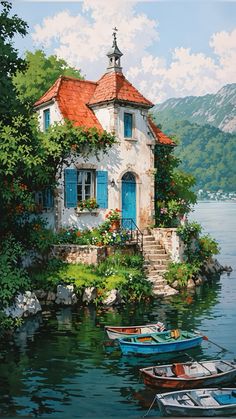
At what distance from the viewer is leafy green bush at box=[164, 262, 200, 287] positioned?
2189 centimetres

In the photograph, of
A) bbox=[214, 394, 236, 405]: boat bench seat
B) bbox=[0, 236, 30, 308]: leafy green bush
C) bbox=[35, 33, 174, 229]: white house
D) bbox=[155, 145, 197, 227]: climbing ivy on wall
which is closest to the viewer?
bbox=[214, 394, 236, 405]: boat bench seat

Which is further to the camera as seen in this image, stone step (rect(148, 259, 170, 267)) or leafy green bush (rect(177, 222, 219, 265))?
leafy green bush (rect(177, 222, 219, 265))

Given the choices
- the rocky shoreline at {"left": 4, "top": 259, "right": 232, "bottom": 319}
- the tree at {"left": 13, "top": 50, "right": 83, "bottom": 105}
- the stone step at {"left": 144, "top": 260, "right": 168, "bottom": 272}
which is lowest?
the rocky shoreline at {"left": 4, "top": 259, "right": 232, "bottom": 319}

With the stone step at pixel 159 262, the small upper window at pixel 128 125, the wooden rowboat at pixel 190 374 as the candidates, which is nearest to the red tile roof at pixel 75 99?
the small upper window at pixel 128 125

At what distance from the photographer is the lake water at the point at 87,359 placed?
989 centimetres

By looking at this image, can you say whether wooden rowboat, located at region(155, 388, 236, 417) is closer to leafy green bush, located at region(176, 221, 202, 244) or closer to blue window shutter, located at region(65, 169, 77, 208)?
blue window shutter, located at region(65, 169, 77, 208)

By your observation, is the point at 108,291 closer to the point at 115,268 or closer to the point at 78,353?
the point at 115,268

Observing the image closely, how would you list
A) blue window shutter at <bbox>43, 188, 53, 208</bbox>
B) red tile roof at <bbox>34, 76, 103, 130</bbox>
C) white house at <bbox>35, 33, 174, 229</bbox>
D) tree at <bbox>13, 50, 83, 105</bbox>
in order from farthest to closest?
tree at <bbox>13, 50, 83, 105</bbox> < red tile roof at <bbox>34, 76, 103, 130</bbox> < blue window shutter at <bbox>43, 188, 53, 208</bbox> < white house at <bbox>35, 33, 174, 229</bbox>

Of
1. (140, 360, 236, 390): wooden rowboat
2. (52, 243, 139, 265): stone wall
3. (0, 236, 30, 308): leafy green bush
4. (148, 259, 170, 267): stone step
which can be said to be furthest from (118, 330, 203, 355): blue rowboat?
(148, 259, 170, 267): stone step

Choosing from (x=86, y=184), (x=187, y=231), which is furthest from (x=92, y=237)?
(x=187, y=231)

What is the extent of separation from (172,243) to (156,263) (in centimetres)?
132

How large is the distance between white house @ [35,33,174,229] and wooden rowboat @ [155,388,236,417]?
42.9 feet

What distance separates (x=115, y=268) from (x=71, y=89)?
980 centimetres

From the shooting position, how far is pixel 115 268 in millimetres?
19766
